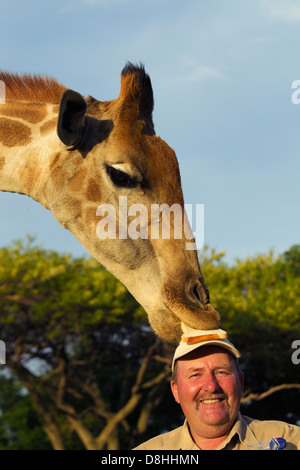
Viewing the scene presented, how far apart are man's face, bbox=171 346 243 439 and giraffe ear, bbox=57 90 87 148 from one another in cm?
191

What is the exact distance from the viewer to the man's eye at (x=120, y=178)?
4.34 m

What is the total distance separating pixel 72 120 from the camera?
441cm

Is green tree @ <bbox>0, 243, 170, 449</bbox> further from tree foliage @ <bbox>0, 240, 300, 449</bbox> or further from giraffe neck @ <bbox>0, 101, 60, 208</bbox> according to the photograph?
giraffe neck @ <bbox>0, 101, 60, 208</bbox>

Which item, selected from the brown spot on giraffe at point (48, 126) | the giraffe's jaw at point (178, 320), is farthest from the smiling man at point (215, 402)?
the brown spot on giraffe at point (48, 126)

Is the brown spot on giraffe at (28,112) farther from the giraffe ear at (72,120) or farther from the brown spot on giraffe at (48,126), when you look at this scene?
the giraffe ear at (72,120)

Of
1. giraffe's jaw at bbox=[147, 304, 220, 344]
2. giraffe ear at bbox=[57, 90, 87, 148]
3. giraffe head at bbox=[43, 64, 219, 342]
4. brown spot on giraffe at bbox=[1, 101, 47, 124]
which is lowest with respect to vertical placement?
giraffe's jaw at bbox=[147, 304, 220, 344]

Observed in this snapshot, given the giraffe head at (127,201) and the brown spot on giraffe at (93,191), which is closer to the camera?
the giraffe head at (127,201)

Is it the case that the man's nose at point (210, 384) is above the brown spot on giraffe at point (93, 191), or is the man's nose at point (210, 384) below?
below

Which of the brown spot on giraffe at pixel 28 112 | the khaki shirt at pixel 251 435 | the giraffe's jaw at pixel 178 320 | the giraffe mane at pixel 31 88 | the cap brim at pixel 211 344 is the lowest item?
the khaki shirt at pixel 251 435

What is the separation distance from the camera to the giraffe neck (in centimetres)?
464

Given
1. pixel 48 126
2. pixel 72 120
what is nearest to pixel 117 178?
pixel 72 120

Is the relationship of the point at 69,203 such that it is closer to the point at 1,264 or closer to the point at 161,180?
the point at 161,180

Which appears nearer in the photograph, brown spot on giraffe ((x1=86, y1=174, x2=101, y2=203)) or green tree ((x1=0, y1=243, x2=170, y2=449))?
brown spot on giraffe ((x1=86, y1=174, x2=101, y2=203))

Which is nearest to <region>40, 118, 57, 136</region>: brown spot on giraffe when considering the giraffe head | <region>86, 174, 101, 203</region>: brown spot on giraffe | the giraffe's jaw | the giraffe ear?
the giraffe head
